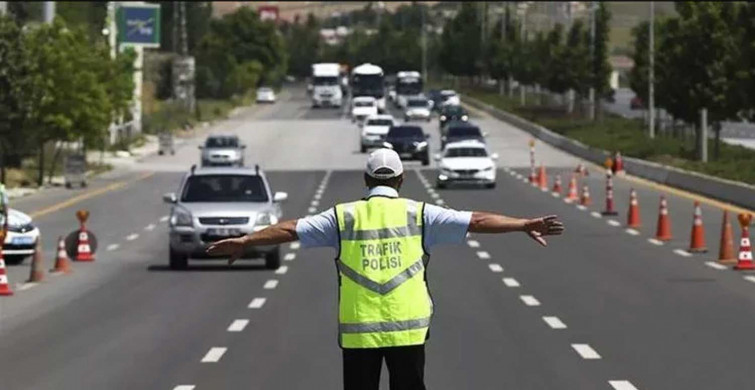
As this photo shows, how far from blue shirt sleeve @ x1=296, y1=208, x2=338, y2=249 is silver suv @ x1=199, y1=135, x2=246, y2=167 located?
2336 inches

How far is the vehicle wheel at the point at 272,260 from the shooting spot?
29.8 meters

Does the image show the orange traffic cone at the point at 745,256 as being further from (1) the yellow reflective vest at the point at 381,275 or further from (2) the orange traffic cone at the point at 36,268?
(1) the yellow reflective vest at the point at 381,275

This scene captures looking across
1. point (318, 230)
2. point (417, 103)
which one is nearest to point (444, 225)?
point (318, 230)

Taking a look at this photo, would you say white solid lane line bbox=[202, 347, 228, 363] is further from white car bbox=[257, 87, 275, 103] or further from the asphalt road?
white car bbox=[257, 87, 275, 103]

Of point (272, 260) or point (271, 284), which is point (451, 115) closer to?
point (272, 260)

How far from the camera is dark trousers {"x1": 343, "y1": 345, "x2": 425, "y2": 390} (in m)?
9.04

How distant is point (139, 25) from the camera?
97.9 m

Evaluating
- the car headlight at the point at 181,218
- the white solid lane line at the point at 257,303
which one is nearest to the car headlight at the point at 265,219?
the car headlight at the point at 181,218

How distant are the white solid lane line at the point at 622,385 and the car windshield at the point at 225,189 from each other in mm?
15043

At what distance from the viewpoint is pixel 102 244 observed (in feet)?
120

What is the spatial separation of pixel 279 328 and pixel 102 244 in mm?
16135

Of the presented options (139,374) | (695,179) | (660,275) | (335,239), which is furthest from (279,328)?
(695,179)

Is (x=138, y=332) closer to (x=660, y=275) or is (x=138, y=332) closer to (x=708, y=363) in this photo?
(x=708, y=363)

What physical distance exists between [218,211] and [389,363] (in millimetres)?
20705
